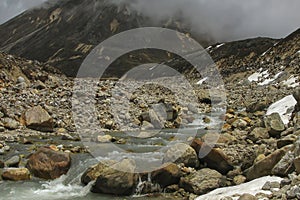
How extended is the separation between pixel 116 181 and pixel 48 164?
2.73 metres

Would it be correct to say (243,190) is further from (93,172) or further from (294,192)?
(93,172)

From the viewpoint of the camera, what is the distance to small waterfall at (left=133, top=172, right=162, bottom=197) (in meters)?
11.3

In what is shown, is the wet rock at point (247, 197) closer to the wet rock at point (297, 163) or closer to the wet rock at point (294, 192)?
the wet rock at point (294, 192)

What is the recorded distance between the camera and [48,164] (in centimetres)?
1260

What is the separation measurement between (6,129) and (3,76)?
12.1m

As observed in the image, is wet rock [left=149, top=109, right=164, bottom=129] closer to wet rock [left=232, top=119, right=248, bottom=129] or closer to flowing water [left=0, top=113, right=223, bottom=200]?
wet rock [left=232, top=119, right=248, bottom=129]

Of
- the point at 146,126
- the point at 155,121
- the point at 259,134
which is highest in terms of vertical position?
the point at 155,121

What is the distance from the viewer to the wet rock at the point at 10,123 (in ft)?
64.1

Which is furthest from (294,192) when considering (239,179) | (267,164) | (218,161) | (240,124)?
(240,124)

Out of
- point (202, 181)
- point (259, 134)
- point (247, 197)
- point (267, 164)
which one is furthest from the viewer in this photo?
point (259, 134)

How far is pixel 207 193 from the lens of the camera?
10617 mm

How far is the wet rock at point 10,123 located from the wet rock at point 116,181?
9709 millimetres

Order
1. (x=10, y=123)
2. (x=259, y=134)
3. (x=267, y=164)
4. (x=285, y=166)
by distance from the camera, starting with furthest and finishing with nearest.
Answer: (x=10, y=123)
(x=259, y=134)
(x=267, y=164)
(x=285, y=166)

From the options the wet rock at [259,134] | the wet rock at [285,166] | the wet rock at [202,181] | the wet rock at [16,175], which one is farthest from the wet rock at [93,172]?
the wet rock at [259,134]
